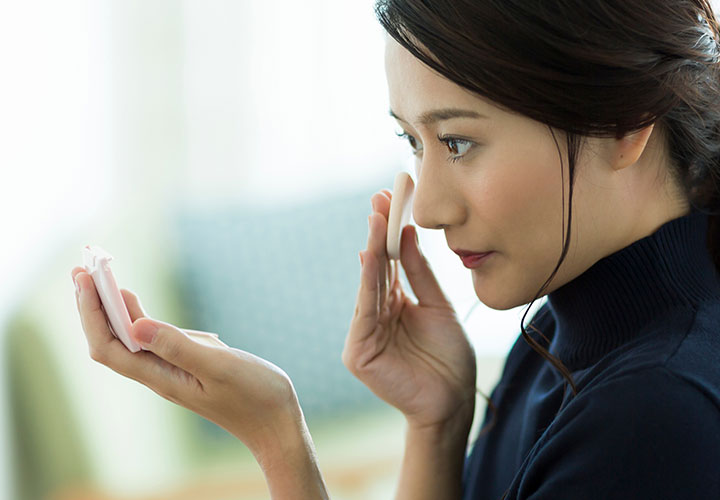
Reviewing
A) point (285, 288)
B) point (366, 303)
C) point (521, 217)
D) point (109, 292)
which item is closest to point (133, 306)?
point (109, 292)

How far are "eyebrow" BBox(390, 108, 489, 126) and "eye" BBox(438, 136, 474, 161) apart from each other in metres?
0.02

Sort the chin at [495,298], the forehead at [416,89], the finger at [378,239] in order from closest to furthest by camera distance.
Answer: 1. the forehead at [416,89]
2. the chin at [495,298]
3. the finger at [378,239]

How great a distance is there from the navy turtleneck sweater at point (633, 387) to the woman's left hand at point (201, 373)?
0.91 ft

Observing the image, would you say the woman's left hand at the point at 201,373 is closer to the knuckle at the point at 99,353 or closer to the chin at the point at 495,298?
the knuckle at the point at 99,353

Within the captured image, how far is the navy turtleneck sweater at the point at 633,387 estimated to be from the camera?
27.0 inches

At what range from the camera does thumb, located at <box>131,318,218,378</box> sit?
820 mm

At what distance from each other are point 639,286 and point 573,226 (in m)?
0.10

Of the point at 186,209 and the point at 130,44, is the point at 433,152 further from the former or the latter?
the point at 130,44

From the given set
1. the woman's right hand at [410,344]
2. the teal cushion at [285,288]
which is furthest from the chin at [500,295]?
the teal cushion at [285,288]

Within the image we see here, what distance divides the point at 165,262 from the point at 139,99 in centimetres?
51

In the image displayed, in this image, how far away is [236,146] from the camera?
2.38 metres

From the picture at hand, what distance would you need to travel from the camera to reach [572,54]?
75cm

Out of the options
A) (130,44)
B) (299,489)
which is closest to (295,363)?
(130,44)

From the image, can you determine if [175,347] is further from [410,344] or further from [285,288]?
[285,288]
